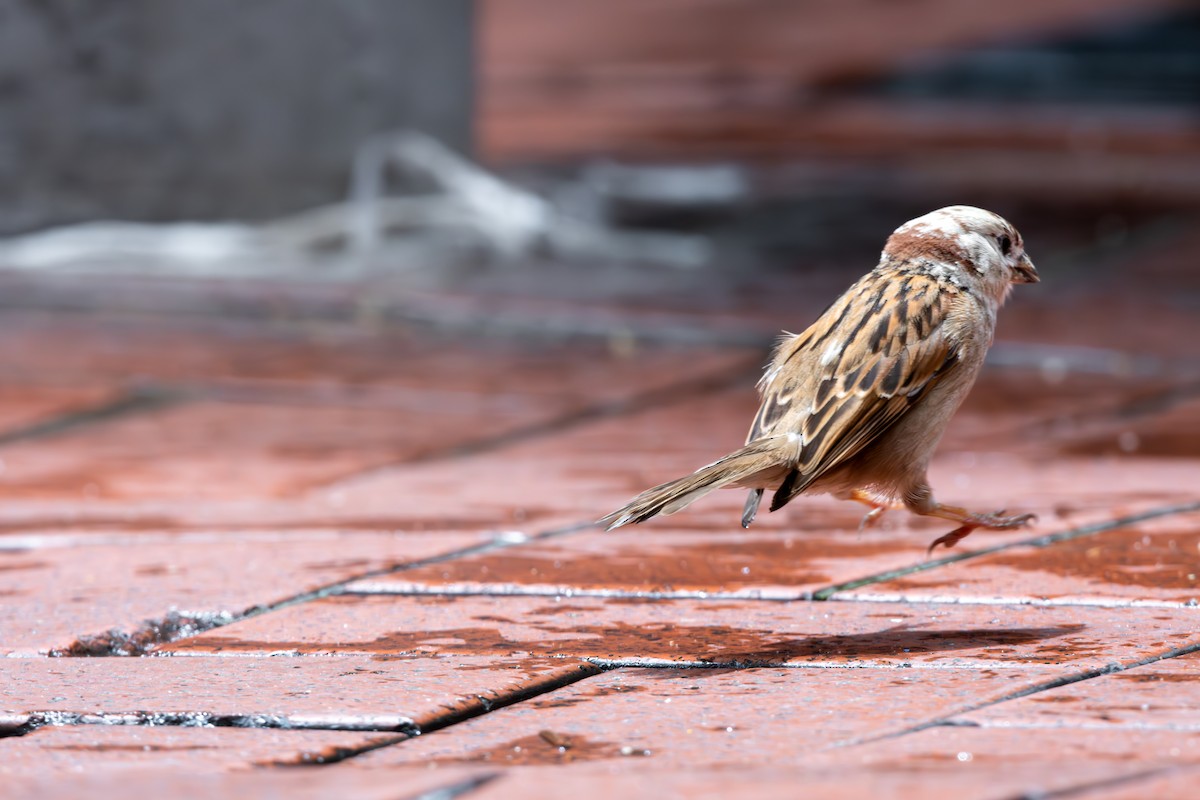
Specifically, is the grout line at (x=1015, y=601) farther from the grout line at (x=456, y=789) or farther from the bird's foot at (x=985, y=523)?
the grout line at (x=456, y=789)

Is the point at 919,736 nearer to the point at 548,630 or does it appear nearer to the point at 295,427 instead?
the point at 548,630

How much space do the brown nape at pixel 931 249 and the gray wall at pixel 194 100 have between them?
22.4ft

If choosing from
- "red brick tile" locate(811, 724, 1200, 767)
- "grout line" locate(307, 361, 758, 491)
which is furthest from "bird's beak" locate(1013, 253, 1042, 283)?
"grout line" locate(307, 361, 758, 491)

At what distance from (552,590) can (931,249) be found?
1.07 metres

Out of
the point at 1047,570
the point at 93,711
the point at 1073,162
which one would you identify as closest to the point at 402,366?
the point at 1047,570

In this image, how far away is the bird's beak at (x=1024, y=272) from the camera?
4.50 meters

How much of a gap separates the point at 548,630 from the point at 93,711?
0.98 m

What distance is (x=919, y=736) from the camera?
3.14 meters

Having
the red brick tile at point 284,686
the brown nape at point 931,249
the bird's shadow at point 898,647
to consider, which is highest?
the brown nape at point 931,249

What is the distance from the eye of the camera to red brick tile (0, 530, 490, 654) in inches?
168

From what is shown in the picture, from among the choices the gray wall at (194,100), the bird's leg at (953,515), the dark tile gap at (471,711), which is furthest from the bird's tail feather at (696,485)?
the gray wall at (194,100)

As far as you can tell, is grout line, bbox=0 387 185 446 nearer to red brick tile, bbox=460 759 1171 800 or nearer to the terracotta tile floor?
the terracotta tile floor

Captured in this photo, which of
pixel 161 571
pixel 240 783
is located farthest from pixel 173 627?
pixel 240 783

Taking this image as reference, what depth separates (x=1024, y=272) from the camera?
14.9ft
